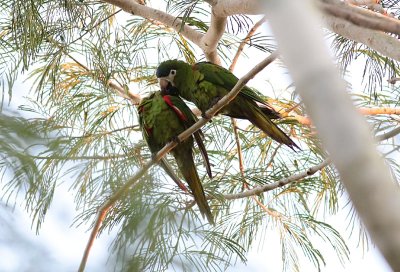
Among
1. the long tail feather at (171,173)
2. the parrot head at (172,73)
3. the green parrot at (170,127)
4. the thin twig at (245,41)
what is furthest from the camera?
the thin twig at (245,41)

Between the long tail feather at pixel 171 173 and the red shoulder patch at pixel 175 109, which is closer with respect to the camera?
the long tail feather at pixel 171 173

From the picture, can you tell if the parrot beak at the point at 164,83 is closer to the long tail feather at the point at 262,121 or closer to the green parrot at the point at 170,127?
the green parrot at the point at 170,127

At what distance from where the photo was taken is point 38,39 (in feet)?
5.36

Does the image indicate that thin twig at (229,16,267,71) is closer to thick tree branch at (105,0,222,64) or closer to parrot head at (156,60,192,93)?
thick tree branch at (105,0,222,64)

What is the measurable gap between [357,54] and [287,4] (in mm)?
1581

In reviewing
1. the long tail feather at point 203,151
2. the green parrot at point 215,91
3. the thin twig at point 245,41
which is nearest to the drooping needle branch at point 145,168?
the long tail feather at point 203,151

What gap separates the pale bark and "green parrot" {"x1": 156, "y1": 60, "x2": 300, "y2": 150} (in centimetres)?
117

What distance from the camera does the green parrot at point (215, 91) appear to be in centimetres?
155

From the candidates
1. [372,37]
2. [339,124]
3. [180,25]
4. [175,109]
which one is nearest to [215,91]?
[175,109]

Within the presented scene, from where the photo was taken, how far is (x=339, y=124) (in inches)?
10.5

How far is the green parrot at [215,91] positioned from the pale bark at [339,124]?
1.17m

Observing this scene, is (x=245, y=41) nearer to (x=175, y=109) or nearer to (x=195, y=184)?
(x=175, y=109)

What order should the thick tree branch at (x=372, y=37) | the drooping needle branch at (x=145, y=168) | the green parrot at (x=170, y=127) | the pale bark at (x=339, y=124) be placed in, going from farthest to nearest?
the green parrot at (x=170, y=127) < the thick tree branch at (x=372, y=37) < the drooping needle branch at (x=145, y=168) < the pale bark at (x=339, y=124)

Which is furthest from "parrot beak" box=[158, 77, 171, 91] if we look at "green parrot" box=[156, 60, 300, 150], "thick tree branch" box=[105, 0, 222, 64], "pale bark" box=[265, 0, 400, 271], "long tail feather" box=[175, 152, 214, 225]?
"pale bark" box=[265, 0, 400, 271]
